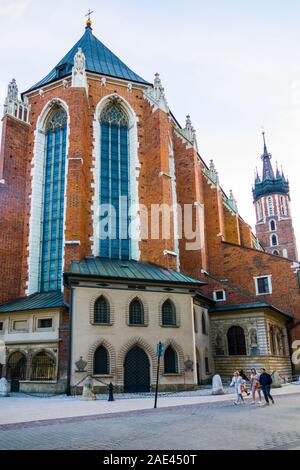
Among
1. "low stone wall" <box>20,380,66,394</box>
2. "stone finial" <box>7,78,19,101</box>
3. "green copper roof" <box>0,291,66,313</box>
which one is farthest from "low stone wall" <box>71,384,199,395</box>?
"stone finial" <box>7,78,19,101</box>

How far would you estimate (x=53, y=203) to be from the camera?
26406mm

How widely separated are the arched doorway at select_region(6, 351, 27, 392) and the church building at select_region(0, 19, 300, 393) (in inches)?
3.3

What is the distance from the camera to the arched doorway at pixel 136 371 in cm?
2055

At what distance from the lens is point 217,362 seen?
87.6 ft

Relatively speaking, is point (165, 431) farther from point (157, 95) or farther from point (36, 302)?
point (157, 95)

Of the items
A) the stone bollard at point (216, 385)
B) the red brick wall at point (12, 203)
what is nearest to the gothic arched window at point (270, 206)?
the red brick wall at point (12, 203)

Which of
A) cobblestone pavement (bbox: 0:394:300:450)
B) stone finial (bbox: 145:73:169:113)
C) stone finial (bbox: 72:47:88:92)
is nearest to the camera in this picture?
cobblestone pavement (bbox: 0:394:300:450)

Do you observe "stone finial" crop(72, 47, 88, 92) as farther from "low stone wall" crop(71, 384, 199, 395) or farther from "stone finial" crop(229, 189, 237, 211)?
"stone finial" crop(229, 189, 237, 211)

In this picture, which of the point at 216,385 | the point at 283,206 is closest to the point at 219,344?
the point at 216,385

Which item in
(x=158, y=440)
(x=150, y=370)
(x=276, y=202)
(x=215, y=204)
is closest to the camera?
(x=158, y=440)

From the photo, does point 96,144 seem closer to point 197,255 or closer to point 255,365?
point 197,255

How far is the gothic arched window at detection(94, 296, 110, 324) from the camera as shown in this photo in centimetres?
2092
